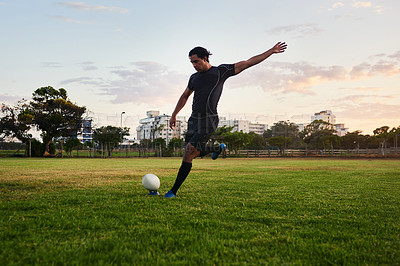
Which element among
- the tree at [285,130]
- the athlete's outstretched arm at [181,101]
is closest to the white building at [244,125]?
the tree at [285,130]

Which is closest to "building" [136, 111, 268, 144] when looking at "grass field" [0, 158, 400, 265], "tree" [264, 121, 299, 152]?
"tree" [264, 121, 299, 152]

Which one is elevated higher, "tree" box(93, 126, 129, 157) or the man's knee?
"tree" box(93, 126, 129, 157)

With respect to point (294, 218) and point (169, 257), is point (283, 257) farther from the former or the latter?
point (294, 218)

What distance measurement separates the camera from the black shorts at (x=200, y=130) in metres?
4.63

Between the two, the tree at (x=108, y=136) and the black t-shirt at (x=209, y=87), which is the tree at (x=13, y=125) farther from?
the black t-shirt at (x=209, y=87)

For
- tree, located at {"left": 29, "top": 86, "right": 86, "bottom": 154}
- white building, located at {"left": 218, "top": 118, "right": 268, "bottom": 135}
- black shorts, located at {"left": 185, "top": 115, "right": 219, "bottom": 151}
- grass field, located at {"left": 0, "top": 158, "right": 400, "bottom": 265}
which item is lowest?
grass field, located at {"left": 0, "top": 158, "right": 400, "bottom": 265}

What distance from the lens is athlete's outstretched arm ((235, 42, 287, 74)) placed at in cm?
462

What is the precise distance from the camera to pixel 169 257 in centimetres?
202

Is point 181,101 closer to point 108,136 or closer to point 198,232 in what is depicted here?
point 198,232

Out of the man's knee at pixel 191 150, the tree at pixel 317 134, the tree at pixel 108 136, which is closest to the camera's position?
the man's knee at pixel 191 150

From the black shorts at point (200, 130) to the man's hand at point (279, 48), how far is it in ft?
4.80

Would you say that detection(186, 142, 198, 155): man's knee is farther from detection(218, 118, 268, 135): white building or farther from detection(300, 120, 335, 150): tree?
detection(218, 118, 268, 135): white building

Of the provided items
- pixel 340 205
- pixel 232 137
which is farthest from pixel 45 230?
pixel 232 137

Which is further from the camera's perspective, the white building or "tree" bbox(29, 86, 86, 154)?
the white building
